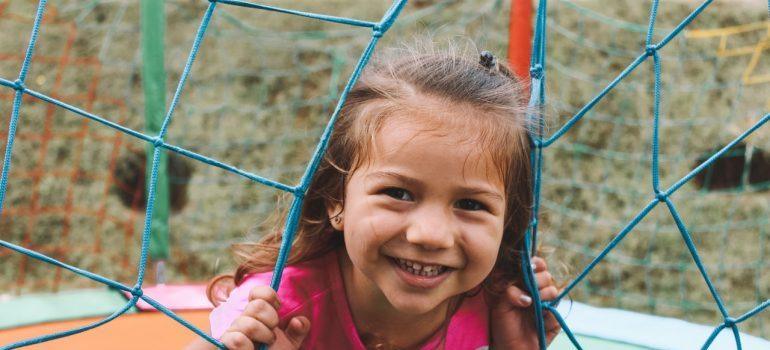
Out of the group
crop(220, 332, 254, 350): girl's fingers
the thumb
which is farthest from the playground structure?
crop(220, 332, 254, 350): girl's fingers

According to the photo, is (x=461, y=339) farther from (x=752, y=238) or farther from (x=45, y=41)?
(x=45, y=41)

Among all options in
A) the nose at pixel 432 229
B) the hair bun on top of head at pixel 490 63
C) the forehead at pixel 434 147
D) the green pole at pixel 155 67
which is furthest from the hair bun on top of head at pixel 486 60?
the green pole at pixel 155 67

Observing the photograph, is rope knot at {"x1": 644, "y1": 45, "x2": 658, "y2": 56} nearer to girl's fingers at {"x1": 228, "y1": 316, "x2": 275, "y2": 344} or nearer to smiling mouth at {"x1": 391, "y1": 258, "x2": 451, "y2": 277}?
smiling mouth at {"x1": 391, "y1": 258, "x2": 451, "y2": 277}

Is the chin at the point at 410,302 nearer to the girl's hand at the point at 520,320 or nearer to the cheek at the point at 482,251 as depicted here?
the cheek at the point at 482,251

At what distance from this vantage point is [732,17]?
247 cm

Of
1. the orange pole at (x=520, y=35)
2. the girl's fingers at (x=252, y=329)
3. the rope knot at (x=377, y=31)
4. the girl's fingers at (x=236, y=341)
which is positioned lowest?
the girl's fingers at (x=236, y=341)

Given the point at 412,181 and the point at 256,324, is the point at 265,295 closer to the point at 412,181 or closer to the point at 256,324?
the point at 256,324

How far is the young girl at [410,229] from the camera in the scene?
86 centimetres

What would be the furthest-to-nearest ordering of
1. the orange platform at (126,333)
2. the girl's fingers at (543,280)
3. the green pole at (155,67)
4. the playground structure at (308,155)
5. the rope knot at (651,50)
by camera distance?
1. the playground structure at (308,155)
2. the green pole at (155,67)
3. the orange platform at (126,333)
4. the girl's fingers at (543,280)
5. the rope knot at (651,50)

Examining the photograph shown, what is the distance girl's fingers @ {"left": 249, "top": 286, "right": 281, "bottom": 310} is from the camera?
0.89 metres

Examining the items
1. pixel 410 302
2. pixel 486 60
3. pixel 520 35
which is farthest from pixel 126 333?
pixel 520 35

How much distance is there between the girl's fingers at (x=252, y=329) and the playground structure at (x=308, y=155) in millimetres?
1447

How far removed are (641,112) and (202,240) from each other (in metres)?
1.30

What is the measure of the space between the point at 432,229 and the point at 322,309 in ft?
0.88
